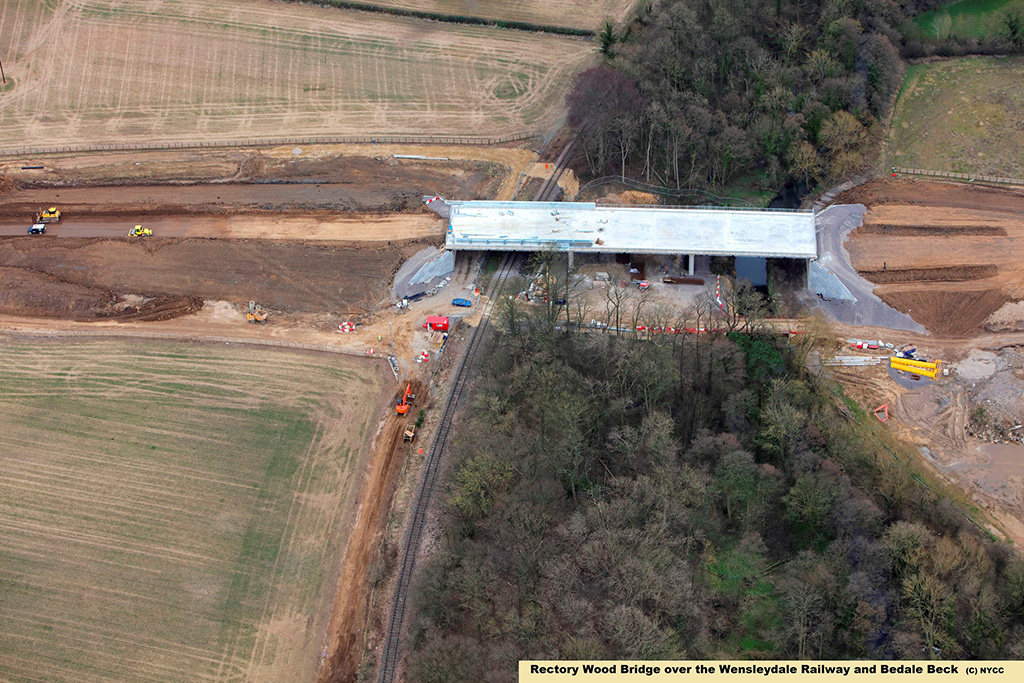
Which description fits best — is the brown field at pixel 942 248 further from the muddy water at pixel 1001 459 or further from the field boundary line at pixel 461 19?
the field boundary line at pixel 461 19

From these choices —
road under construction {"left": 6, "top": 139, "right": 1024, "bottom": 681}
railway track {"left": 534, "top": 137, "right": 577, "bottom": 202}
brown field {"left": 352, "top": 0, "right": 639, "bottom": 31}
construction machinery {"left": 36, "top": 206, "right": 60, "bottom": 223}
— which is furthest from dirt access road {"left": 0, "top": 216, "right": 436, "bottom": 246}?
brown field {"left": 352, "top": 0, "right": 639, "bottom": 31}

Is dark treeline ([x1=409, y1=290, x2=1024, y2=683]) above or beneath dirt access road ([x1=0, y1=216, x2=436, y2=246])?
beneath

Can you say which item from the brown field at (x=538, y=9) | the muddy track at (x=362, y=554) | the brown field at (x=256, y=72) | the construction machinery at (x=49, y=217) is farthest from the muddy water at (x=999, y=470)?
the construction machinery at (x=49, y=217)

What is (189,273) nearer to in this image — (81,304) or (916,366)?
(81,304)

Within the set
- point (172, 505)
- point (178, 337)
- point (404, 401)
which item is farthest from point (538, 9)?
point (172, 505)

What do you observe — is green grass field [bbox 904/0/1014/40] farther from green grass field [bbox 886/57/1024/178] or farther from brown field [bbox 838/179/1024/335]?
brown field [bbox 838/179/1024/335]
